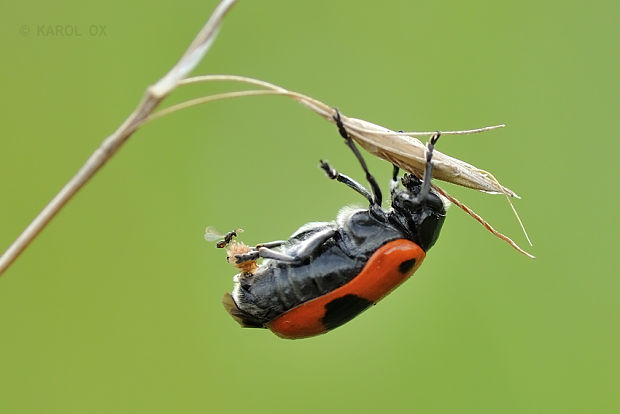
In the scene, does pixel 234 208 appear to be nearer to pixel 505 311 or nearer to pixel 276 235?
pixel 276 235

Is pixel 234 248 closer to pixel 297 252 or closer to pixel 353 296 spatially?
pixel 297 252

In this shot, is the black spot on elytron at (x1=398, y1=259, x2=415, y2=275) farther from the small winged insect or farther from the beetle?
the small winged insect

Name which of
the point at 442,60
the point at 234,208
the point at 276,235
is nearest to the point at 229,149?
the point at 234,208

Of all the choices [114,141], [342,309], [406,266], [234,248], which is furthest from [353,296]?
[114,141]

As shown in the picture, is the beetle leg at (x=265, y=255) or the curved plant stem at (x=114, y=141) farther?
the beetle leg at (x=265, y=255)

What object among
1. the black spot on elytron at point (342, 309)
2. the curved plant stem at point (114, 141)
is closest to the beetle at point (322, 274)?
the black spot on elytron at point (342, 309)

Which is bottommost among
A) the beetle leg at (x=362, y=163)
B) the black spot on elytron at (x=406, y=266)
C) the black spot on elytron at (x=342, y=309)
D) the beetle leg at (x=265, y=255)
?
the black spot on elytron at (x=342, y=309)

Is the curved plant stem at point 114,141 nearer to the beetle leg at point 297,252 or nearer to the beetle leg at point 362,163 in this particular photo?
the beetle leg at point 362,163

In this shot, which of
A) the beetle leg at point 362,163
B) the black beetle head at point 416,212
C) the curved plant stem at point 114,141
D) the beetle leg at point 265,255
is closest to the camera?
the curved plant stem at point 114,141
